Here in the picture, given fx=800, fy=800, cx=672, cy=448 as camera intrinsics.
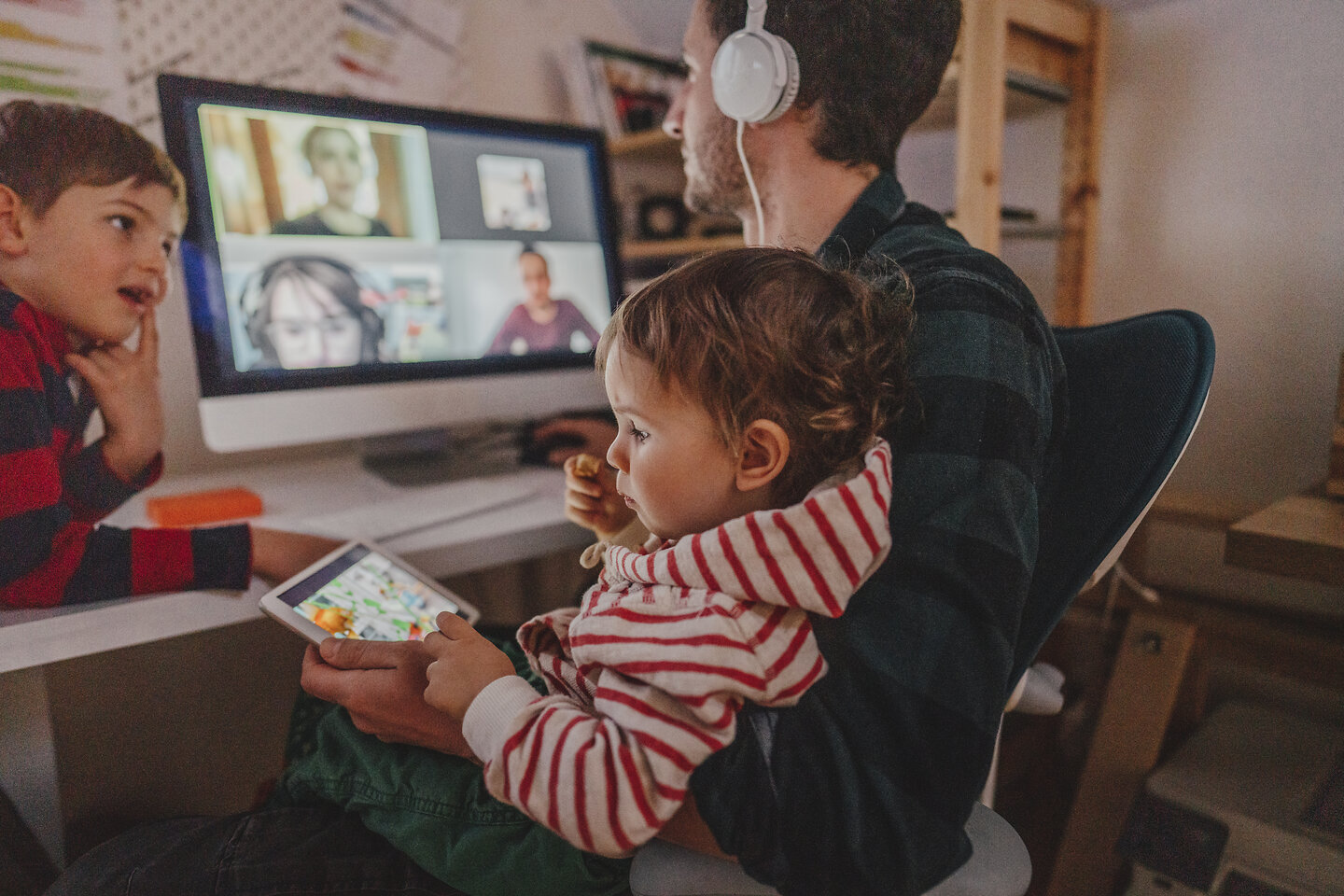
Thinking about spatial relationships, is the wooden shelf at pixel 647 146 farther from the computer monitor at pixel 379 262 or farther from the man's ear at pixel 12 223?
the man's ear at pixel 12 223

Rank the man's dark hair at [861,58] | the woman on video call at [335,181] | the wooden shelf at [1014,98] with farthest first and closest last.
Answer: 1. the wooden shelf at [1014,98]
2. the woman on video call at [335,181]
3. the man's dark hair at [861,58]

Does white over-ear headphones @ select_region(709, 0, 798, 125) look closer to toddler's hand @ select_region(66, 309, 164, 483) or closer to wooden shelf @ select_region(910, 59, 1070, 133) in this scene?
wooden shelf @ select_region(910, 59, 1070, 133)

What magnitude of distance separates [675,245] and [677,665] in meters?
1.37

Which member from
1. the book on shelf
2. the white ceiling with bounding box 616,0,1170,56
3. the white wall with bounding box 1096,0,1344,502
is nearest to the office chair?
the white wall with bounding box 1096,0,1344,502

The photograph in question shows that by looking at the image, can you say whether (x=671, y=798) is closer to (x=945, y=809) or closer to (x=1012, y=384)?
(x=945, y=809)

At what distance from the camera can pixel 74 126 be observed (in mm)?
845

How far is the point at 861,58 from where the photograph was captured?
2.76ft

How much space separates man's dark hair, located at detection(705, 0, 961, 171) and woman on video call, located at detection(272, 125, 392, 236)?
1.68ft

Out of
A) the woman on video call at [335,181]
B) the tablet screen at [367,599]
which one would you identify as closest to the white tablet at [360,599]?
the tablet screen at [367,599]

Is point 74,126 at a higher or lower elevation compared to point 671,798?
higher

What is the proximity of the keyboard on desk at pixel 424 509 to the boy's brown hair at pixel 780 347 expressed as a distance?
466 millimetres

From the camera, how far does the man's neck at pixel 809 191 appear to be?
35.4 inches

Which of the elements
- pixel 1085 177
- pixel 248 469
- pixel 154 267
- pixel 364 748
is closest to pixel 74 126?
pixel 154 267

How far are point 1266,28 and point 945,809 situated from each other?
131cm
